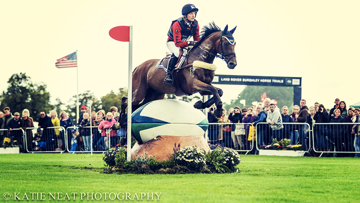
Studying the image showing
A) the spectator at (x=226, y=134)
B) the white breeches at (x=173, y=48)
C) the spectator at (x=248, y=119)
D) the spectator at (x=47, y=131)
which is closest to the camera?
the white breeches at (x=173, y=48)

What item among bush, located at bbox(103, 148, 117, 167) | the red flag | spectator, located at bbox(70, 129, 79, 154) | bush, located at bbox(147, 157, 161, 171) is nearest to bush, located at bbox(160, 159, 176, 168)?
bush, located at bbox(147, 157, 161, 171)

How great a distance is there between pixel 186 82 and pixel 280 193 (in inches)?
174

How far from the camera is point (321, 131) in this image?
728 inches

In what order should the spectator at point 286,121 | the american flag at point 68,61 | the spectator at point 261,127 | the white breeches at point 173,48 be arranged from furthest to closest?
the american flag at point 68,61
the spectator at point 261,127
the spectator at point 286,121
the white breeches at point 173,48

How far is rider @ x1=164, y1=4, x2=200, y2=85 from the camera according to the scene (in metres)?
10.6

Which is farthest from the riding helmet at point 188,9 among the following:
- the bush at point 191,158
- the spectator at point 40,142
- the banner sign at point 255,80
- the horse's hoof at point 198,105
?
the banner sign at point 255,80

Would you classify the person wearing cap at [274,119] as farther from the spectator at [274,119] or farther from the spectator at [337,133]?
the spectator at [337,133]

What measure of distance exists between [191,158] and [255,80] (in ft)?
80.8

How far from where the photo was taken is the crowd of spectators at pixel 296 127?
60.0 ft

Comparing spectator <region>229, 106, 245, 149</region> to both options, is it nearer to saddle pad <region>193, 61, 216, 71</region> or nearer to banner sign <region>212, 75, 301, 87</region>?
saddle pad <region>193, 61, 216, 71</region>

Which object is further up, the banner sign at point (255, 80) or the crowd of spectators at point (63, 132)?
the banner sign at point (255, 80)

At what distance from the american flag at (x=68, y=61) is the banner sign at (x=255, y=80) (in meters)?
10.8

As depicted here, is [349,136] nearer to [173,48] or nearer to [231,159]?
[231,159]
